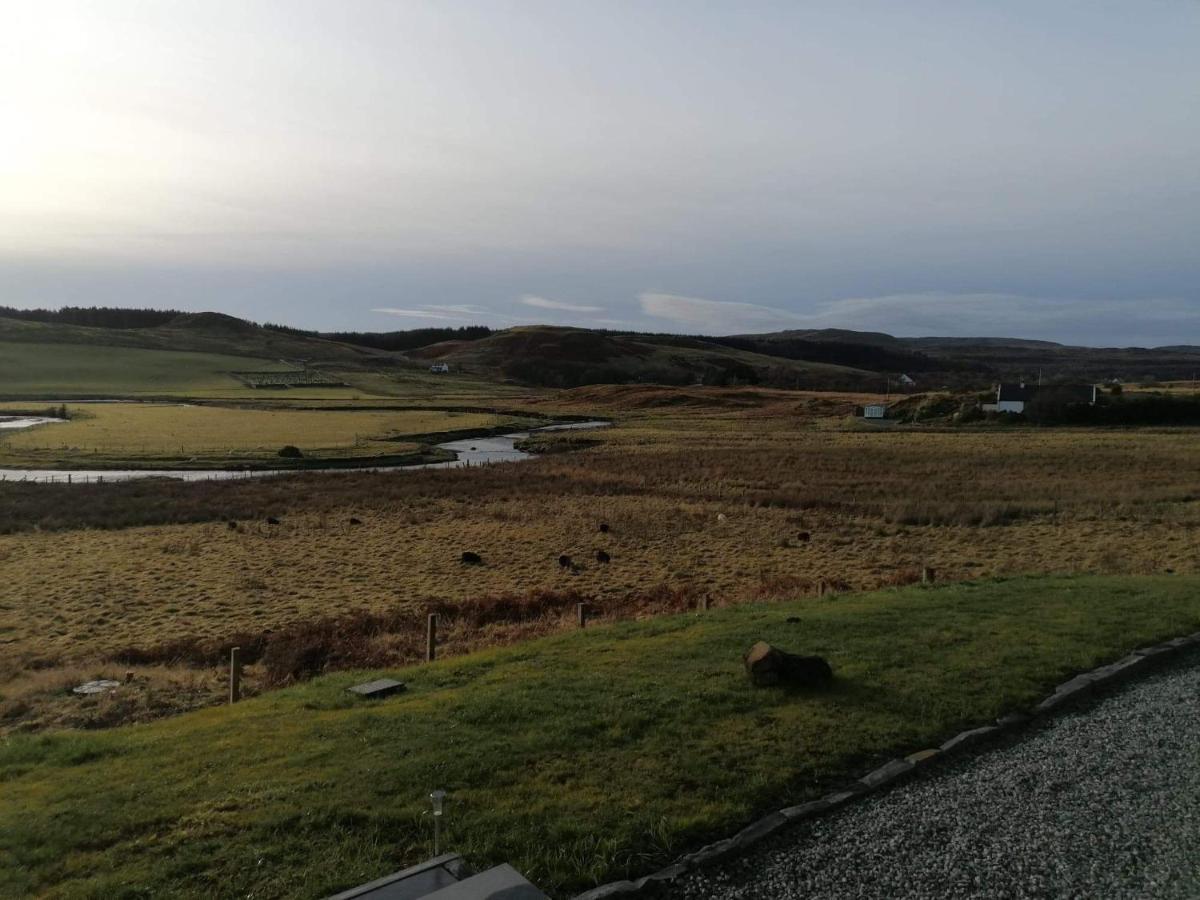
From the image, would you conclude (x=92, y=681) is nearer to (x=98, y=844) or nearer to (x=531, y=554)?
(x=98, y=844)

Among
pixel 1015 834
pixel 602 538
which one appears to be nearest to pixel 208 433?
pixel 602 538

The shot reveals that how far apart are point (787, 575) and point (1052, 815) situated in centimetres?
1646

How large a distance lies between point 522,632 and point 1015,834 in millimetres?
11556

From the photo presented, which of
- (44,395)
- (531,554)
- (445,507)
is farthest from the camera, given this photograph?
(44,395)

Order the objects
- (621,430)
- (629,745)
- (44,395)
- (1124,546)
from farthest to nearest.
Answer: (44,395) → (621,430) → (1124,546) → (629,745)

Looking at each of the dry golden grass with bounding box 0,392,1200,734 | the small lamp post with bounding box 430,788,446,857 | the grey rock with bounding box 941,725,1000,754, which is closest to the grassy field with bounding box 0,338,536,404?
the dry golden grass with bounding box 0,392,1200,734

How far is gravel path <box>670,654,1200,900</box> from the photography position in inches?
243

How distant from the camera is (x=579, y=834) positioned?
22.3 feet

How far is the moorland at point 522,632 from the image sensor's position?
713 centimetres

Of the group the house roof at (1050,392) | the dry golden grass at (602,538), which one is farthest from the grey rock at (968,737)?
the house roof at (1050,392)

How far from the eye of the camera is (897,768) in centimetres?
806

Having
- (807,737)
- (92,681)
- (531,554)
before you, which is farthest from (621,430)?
(807,737)

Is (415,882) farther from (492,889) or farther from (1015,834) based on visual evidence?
(1015,834)

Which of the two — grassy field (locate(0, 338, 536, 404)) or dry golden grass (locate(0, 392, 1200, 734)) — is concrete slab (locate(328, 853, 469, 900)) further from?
grassy field (locate(0, 338, 536, 404))
